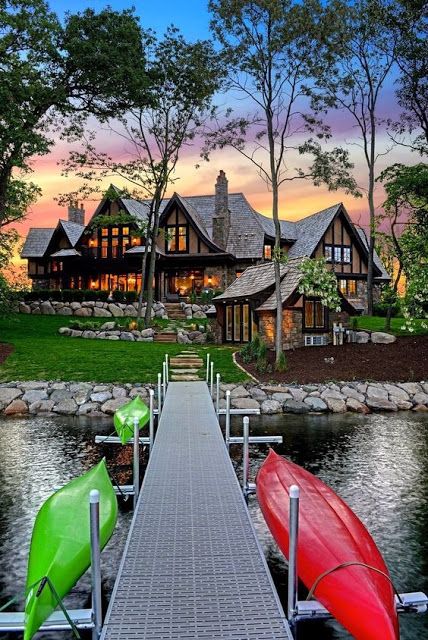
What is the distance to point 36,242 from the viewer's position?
2206 inches

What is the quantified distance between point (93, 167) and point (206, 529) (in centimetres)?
3208

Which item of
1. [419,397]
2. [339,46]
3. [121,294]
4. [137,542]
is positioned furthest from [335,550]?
[121,294]

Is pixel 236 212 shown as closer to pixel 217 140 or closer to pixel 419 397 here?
pixel 217 140

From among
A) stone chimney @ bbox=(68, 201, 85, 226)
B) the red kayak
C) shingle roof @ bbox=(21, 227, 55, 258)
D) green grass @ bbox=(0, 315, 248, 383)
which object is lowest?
the red kayak

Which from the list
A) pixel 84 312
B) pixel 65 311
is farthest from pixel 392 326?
pixel 65 311

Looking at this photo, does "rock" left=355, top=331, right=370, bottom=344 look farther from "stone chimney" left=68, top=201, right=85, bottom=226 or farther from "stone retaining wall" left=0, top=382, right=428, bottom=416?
"stone chimney" left=68, top=201, right=85, bottom=226

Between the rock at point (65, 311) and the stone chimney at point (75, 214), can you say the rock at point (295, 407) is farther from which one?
the stone chimney at point (75, 214)

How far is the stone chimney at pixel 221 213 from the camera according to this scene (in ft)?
150

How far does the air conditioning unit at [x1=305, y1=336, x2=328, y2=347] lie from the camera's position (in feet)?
84.8

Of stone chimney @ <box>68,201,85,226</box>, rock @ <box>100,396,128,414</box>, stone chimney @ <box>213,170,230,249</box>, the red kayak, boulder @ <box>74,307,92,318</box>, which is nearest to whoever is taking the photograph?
the red kayak

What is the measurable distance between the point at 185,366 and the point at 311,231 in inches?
1139

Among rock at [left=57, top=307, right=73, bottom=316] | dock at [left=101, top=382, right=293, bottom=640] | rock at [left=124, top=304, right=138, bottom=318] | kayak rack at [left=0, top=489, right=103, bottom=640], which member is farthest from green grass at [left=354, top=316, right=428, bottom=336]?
kayak rack at [left=0, top=489, right=103, bottom=640]

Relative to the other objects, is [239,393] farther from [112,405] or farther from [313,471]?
[313,471]

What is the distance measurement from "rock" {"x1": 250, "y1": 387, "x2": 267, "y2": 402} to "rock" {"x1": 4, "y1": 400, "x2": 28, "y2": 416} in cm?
813
